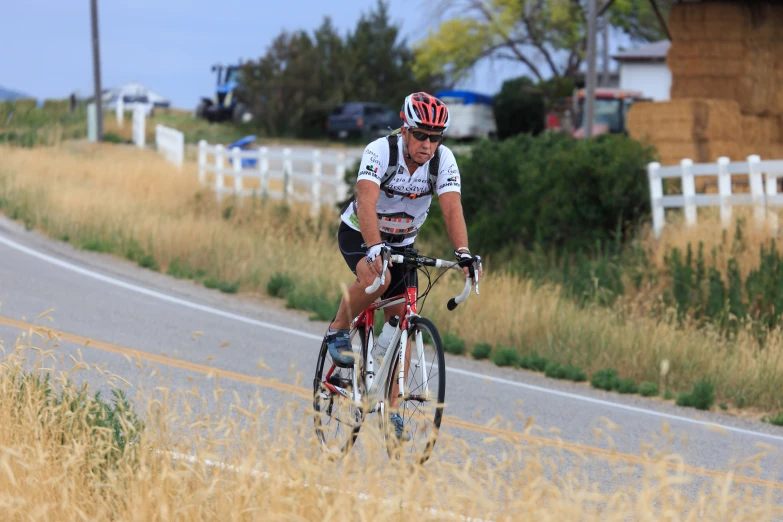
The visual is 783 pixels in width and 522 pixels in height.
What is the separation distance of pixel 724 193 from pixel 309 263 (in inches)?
233

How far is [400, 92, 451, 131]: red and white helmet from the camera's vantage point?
6258mm

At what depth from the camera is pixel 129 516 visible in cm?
449

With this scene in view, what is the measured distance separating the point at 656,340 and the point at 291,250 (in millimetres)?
7403

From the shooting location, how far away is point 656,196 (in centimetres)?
1570

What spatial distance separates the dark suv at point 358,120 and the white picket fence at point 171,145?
14.3 m

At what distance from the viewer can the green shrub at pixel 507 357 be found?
11.7 metres

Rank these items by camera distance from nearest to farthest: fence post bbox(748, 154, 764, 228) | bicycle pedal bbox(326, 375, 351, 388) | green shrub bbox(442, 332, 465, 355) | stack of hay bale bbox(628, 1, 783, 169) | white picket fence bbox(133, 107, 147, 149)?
bicycle pedal bbox(326, 375, 351, 388) → green shrub bbox(442, 332, 465, 355) → fence post bbox(748, 154, 764, 228) → stack of hay bale bbox(628, 1, 783, 169) → white picket fence bbox(133, 107, 147, 149)

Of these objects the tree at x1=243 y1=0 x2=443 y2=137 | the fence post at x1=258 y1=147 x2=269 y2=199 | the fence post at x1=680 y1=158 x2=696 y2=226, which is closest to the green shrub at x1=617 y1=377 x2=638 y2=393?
the fence post at x1=680 y1=158 x2=696 y2=226

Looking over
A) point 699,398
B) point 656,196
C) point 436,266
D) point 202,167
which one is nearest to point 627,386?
point 699,398

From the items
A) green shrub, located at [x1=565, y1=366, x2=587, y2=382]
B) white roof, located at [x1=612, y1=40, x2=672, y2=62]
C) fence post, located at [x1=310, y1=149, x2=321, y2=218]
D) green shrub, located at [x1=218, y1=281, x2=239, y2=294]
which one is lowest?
green shrub, located at [x1=565, y1=366, x2=587, y2=382]

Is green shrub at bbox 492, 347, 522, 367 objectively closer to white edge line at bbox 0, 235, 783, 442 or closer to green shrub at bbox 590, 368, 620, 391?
white edge line at bbox 0, 235, 783, 442

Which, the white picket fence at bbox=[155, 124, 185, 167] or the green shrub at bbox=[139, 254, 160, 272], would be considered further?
the white picket fence at bbox=[155, 124, 185, 167]

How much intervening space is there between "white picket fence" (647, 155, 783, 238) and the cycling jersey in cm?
855

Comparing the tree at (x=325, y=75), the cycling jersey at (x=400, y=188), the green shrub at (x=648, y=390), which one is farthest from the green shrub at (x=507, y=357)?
the tree at (x=325, y=75)
